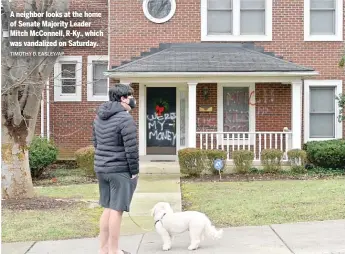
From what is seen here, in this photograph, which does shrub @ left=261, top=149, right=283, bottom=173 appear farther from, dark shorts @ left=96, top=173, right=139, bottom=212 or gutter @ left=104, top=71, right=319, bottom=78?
dark shorts @ left=96, top=173, right=139, bottom=212

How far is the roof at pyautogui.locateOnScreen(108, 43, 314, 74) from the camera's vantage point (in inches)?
667

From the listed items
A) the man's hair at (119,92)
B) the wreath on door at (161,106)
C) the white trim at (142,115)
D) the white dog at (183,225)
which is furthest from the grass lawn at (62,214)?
the wreath on door at (161,106)

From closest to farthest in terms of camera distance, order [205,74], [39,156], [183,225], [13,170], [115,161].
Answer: [115,161], [183,225], [13,170], [205,74], [39,156]

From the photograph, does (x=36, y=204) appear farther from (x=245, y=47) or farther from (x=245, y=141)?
(x=245, y=47)

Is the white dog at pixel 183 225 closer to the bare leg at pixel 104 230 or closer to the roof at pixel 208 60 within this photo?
the bare leg at pixel 104 230

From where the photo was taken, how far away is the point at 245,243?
24.8 feet

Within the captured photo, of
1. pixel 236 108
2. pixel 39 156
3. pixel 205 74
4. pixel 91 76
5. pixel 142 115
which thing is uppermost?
pixel 91 76

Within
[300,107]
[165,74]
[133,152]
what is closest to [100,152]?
[133,152]

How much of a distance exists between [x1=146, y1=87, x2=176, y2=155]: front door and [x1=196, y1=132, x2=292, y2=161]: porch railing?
1370mm

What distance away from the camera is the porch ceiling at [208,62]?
A: 1683 cm

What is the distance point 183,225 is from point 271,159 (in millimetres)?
9806

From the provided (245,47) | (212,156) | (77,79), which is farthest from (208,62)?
(77,79)

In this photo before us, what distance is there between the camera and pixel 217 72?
659 inches

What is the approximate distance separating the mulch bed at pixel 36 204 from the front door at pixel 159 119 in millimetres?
7610
